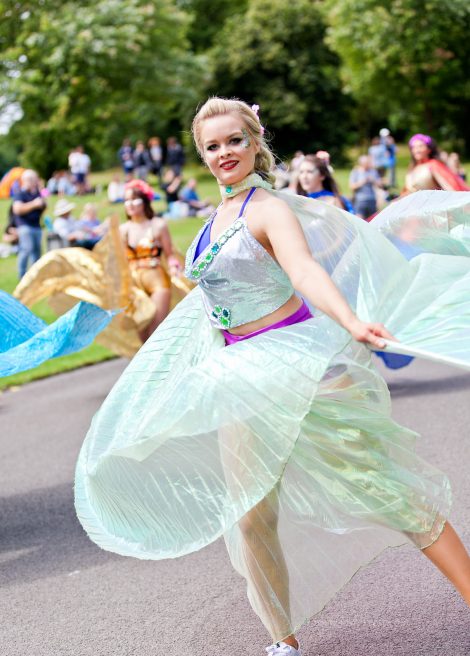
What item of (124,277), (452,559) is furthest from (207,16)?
(452,559)

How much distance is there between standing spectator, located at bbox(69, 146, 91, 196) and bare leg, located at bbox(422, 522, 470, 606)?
31.0m

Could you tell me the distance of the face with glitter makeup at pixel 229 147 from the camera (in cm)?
373

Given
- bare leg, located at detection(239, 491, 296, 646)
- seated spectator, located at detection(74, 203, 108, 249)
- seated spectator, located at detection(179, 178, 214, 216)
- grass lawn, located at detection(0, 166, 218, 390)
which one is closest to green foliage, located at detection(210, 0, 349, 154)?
grass lawn, located at detection(0, 166, 218, 390)

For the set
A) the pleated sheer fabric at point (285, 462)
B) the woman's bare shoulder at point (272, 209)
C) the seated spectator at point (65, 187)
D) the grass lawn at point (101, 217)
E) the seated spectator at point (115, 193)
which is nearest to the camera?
the pleated sheer fabric at point (285, 462)

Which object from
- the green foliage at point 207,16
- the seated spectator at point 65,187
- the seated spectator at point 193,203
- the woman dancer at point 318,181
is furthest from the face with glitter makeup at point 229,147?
the green foliage at point 207,16

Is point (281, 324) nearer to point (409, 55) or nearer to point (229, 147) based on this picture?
point (229, 147)

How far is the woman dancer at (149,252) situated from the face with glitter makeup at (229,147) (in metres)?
5.44

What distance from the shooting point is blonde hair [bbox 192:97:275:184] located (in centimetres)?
376

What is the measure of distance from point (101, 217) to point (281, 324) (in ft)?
82.9

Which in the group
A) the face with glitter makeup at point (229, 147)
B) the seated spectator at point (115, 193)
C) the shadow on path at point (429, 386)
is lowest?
the seated spectator at point (115, 193)

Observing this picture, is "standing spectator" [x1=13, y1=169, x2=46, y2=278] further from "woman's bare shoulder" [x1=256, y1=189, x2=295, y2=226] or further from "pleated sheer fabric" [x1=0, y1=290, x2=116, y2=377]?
"woman's bare shoulder" [x1=256, y1=189, x2=295, y2=226]

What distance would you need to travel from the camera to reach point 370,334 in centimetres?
319

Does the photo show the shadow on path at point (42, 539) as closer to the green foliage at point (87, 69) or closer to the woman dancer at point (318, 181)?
the woman dancer at point (318, 181)

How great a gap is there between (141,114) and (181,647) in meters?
48.3
